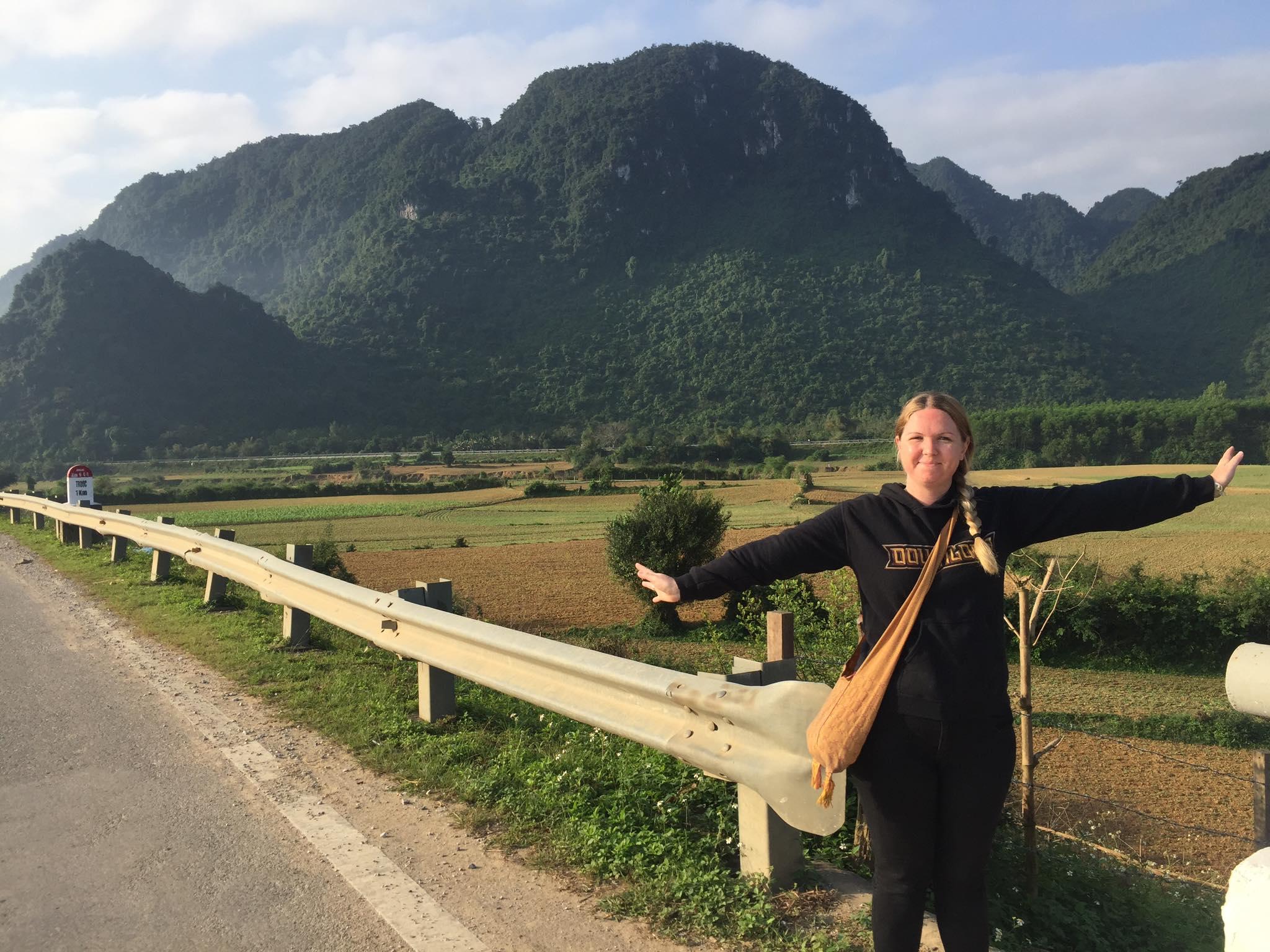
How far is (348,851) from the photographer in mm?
3541

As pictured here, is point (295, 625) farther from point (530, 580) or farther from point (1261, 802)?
point (530, 580)

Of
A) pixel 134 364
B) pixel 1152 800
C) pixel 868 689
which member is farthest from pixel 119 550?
pixel 134 364

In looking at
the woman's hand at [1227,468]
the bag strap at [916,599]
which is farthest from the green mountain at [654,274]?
the bag strap at [916,599]

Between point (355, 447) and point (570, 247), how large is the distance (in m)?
68.1

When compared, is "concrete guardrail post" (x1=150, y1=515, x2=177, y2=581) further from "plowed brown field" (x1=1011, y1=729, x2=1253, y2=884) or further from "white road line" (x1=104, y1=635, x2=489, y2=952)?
"plowed brown field" (x1=1011, y1=729, x2=1253, y2=884)

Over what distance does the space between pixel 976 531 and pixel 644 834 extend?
1.83 metres

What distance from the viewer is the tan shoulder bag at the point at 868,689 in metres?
2.35

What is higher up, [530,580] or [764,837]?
[764,837]

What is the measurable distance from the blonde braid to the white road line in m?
1.82

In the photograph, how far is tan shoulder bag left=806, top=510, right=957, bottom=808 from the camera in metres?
2.35

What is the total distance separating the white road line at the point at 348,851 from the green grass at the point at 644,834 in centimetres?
41

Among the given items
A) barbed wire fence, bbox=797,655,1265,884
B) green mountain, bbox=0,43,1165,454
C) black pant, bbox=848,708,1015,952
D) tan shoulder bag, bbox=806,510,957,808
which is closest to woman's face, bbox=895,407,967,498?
tan shoulder bag, bbox=806,510,957,808

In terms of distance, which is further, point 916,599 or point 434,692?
point 434,692

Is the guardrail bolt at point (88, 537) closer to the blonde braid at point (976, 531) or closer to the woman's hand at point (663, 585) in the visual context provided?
the woman's hand at point (663, 585)
